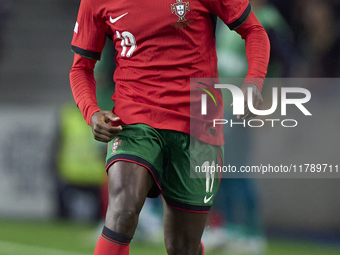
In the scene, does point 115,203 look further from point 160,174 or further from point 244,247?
point 244,247

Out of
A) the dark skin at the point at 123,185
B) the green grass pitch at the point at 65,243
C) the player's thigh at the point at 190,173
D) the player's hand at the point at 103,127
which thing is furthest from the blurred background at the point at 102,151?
the player's hand at the point at 103,127

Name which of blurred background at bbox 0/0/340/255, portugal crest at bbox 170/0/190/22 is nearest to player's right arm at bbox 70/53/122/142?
portugal crest at bbox 170/0/190/22

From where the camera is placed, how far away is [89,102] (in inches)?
86.1

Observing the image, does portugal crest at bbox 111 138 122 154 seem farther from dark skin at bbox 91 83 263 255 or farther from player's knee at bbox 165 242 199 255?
player's knee at bbox 165 242 199 255

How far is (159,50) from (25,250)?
2.14m

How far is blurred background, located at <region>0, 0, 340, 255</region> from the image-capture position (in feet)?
12.3

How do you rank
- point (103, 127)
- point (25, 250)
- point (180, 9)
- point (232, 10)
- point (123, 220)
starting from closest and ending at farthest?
point (123, 220)
point (103, 127)
point (180, 9)
point (232, 10)
point (25, 250)

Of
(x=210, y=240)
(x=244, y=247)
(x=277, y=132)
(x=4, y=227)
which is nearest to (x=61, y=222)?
(x=4, y=227)

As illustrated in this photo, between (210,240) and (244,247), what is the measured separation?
261 millimetres

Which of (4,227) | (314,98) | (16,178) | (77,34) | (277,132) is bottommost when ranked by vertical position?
(4,227)

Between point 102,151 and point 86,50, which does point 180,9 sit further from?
point 102,151

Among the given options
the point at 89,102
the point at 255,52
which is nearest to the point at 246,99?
the point at 255,52

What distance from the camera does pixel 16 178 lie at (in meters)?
4.16

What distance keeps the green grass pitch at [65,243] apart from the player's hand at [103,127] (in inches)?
70.8
